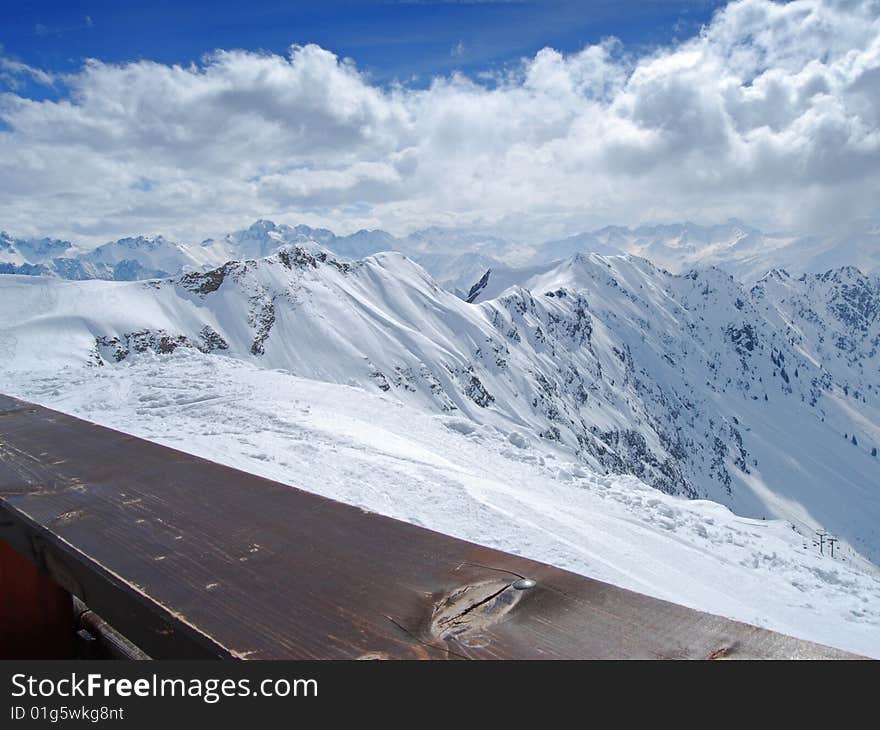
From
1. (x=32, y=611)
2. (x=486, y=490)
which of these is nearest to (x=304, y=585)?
(x=32, y=611)

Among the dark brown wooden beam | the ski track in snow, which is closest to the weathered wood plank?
the dark brown wooden beam

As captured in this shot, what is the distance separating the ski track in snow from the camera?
885cm

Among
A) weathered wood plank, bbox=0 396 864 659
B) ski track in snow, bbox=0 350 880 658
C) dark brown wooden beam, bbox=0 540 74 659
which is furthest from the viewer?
ski track in snow, bbox=0 350 880 658

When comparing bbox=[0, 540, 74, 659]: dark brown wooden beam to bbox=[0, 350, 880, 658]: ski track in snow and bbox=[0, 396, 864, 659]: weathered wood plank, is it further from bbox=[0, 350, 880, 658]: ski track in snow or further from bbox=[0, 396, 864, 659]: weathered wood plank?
bbox=[0, 350, 880, 658]: ski track in snow

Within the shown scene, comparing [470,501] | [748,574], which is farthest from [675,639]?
[748,574]

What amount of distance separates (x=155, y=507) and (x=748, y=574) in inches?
443

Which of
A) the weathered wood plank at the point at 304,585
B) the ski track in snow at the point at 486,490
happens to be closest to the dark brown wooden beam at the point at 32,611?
the weathered wood plank at the point at 304,585

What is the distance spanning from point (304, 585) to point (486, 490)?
9.52 metres

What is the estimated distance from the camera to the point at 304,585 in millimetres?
1479

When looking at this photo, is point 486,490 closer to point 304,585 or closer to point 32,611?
point 32,611

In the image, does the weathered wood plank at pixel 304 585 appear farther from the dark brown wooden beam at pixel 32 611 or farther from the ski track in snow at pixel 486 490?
the ski track in snow at pixel 486 490

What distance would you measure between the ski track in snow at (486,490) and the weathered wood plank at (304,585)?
247 inches

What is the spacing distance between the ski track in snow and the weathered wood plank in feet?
20.6
